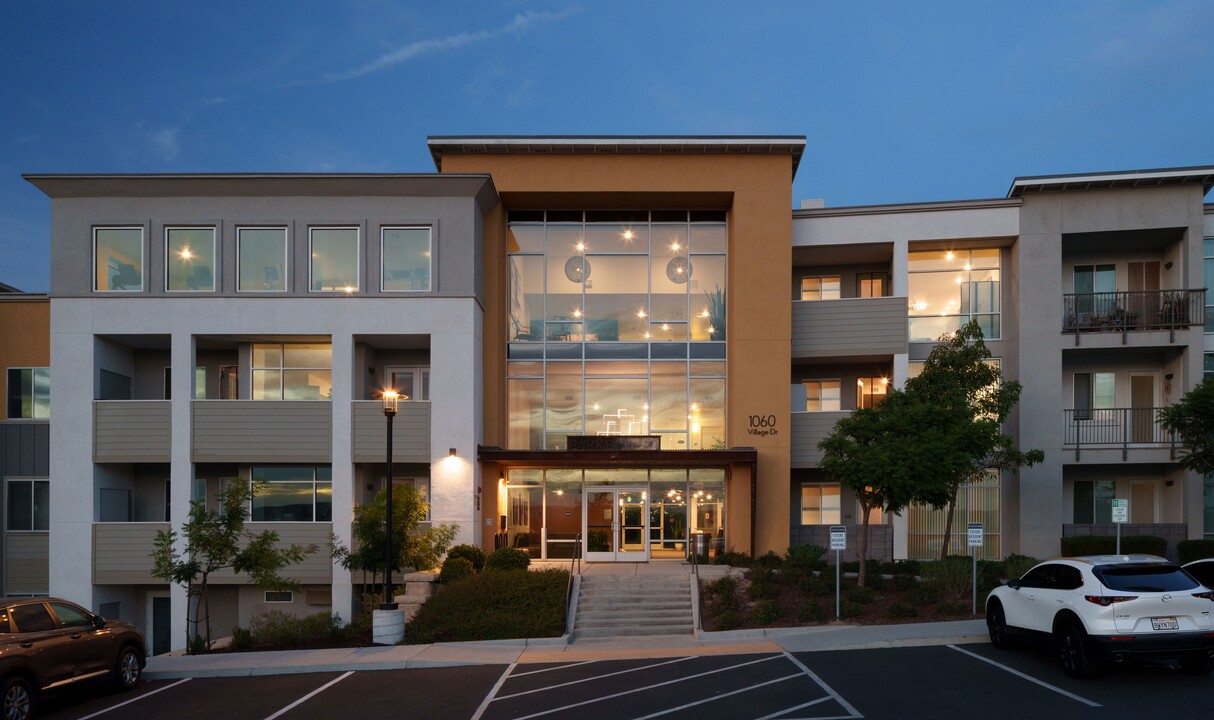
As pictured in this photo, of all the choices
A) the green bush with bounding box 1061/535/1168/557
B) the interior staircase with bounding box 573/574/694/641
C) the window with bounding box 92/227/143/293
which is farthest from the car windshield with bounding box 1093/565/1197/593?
the window with bounding box 92/227/143/293

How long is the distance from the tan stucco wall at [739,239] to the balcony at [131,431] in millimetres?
8784

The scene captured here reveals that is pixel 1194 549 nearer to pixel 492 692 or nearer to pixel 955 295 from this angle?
pixel 955 295

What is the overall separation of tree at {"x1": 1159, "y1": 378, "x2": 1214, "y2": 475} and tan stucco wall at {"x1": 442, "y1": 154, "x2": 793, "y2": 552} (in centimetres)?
1022

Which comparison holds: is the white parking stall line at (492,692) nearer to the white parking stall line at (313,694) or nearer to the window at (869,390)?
the white parking stall line at (313,694)

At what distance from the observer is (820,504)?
84.5 ft

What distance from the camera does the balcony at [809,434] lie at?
2439 centimetres

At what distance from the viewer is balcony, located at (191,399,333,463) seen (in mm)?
22156

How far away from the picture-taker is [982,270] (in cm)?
2545

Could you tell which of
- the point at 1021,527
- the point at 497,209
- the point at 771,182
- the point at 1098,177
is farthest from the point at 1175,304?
the point at 497,209

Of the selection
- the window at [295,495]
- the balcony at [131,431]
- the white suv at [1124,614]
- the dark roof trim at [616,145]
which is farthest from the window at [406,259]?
the white suv at [1124,614]

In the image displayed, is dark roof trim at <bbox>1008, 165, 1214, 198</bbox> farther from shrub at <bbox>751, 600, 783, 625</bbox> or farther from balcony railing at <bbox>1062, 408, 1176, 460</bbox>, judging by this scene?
shrub at <bbox>751, 600, 783, 625</bbox>

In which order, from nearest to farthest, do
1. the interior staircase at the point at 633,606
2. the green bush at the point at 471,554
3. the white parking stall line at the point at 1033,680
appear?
the white parking stall line at the point at 1033,680 → the interior staircase at the point at 633,606 → the green bush at the point at 471,554

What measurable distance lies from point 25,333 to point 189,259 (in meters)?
5.98

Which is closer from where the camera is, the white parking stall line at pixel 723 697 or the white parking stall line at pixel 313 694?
the white parking stall line at pixel 723 697
